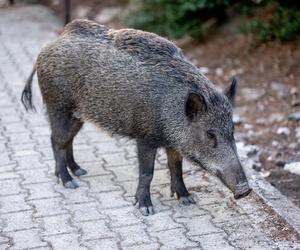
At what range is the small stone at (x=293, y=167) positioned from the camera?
6.36 meters

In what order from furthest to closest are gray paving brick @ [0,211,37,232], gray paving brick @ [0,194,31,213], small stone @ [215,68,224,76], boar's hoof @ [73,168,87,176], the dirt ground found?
small stone @ [215,68,224,76] < the dirt ground < boar's hoof @ [73,168,87,176] < gray paving brick @ [0,194,31,213] < gray paving brick @ [0,211,37,232]

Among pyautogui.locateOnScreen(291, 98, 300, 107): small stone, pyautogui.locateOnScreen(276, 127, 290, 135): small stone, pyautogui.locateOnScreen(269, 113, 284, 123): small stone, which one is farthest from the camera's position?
pyautogui.locateOnScreen(291, 98, 300, 107): small stone

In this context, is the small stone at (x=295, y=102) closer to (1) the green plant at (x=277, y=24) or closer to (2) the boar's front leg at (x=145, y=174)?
(1) the green plant at (x=277, y=24)

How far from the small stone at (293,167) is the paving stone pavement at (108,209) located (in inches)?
28.5

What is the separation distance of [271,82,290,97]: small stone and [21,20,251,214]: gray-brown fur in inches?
112

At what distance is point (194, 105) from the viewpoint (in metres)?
5.11

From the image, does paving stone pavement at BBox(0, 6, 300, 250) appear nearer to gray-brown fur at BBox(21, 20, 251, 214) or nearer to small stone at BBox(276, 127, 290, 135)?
gray-brown fur at BBox(21, 20, 251, 214)

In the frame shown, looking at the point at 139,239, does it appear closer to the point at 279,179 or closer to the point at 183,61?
the point at 183,61

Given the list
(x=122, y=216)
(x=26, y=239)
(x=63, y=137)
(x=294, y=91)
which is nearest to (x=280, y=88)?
(x=294, y=91)

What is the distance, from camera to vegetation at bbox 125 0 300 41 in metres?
8.70

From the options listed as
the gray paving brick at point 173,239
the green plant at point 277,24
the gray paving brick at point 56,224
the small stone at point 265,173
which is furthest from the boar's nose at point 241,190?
the green plant at point 277,24

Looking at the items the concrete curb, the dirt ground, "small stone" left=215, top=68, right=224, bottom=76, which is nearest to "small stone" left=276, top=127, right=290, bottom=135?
the dirt ground

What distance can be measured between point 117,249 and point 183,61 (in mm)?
1437

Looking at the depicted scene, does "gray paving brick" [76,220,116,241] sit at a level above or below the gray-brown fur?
below
